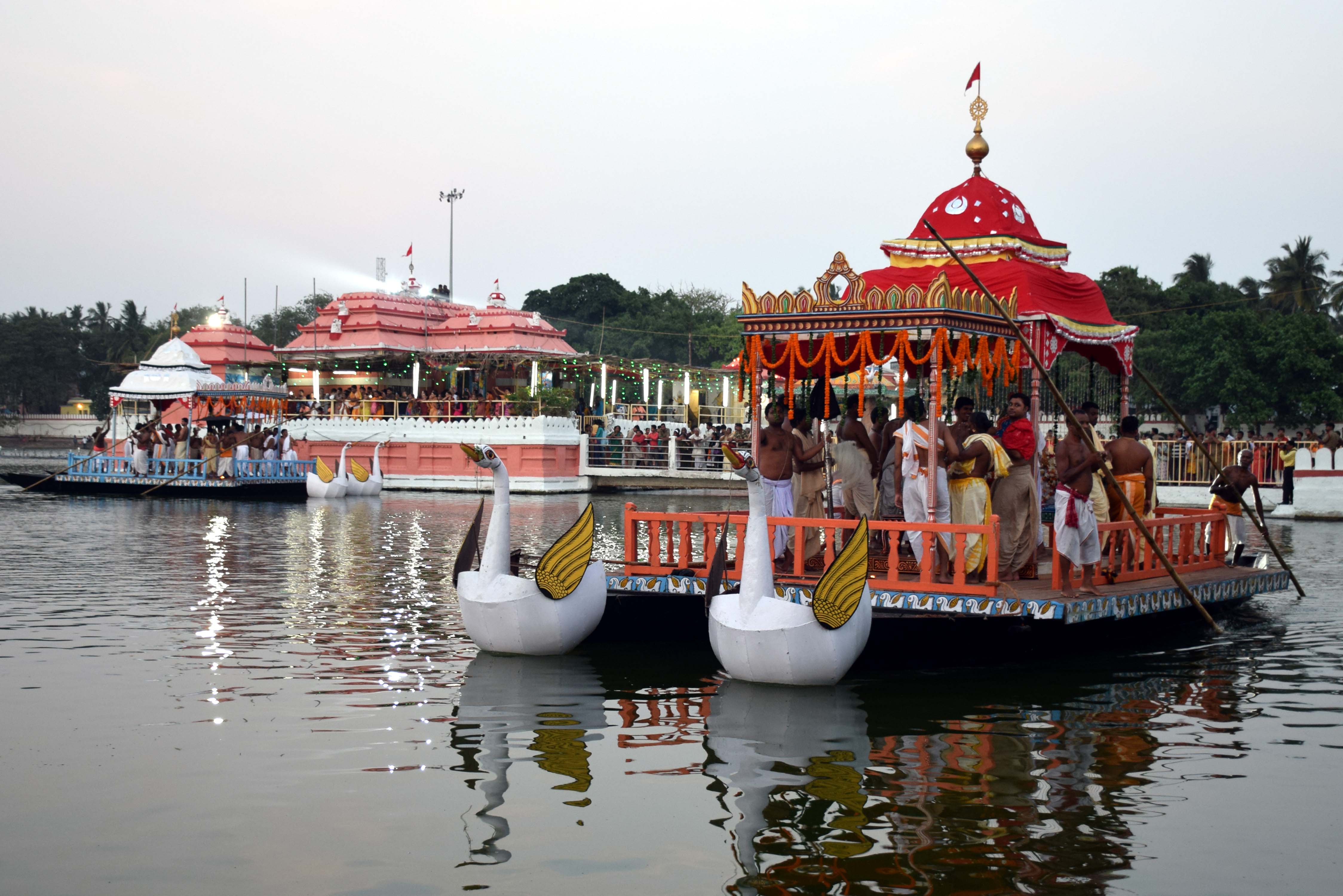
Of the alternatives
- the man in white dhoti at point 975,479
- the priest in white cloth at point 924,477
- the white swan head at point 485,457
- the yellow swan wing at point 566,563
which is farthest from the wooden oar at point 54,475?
the man in white dhoti at point 975,479

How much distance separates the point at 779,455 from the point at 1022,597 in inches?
119

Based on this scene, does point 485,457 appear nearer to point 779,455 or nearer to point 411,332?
point 779,455

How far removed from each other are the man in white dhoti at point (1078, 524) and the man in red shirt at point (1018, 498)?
1.91ft

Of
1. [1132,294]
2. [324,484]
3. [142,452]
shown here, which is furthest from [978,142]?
[1132,294]

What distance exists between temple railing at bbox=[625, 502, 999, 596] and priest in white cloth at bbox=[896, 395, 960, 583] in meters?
0.18

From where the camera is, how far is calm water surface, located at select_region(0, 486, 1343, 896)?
18.5ft

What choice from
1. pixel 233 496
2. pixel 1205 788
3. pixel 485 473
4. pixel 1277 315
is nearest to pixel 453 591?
pixel 1205 788

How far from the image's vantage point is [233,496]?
33281 millimetres

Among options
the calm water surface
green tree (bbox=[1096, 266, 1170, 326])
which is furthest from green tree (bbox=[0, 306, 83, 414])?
the calm water surface

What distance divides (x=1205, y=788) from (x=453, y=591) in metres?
9.80

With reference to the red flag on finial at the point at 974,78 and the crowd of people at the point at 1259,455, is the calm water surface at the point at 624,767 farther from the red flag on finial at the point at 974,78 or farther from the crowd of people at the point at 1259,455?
the crowd of people at the point at 1259,455

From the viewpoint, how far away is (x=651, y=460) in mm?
40062

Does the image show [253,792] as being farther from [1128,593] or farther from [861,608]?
[1128,593]

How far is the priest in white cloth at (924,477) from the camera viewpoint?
427 inches
